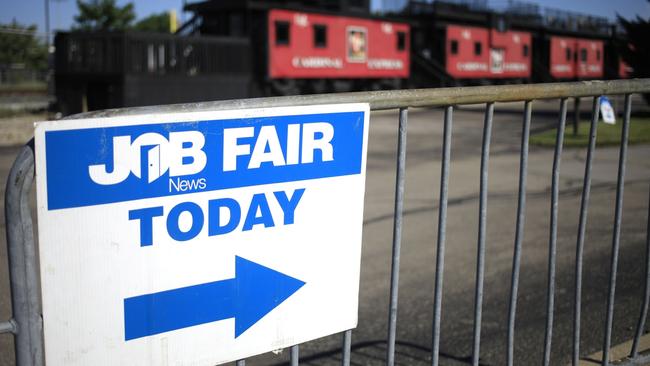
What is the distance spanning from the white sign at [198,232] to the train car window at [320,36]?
81.6ft

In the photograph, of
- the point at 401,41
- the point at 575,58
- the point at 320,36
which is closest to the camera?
the point at 320,36

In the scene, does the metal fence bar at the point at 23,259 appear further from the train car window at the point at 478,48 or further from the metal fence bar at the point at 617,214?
the train car window at the point at 478,48

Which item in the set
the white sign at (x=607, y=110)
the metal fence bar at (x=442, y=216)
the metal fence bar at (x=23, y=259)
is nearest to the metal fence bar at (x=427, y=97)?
the metal fence bar at (x=442, y=216)

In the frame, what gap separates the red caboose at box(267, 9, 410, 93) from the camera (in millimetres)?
25781

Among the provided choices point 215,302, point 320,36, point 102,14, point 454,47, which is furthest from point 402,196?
point 102,14

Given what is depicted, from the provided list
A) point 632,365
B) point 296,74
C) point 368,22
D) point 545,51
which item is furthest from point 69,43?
point 545,51

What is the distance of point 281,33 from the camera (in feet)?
84.5

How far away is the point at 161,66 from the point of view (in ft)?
73.7

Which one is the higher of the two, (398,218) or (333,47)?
(333,47)

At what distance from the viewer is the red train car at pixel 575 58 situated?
4444cm

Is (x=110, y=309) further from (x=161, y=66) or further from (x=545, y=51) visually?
(x=545, y=51)

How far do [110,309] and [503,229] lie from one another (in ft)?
20.0

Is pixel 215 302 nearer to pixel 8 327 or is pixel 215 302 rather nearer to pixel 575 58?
pixel 8 327

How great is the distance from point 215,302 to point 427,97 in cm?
110
